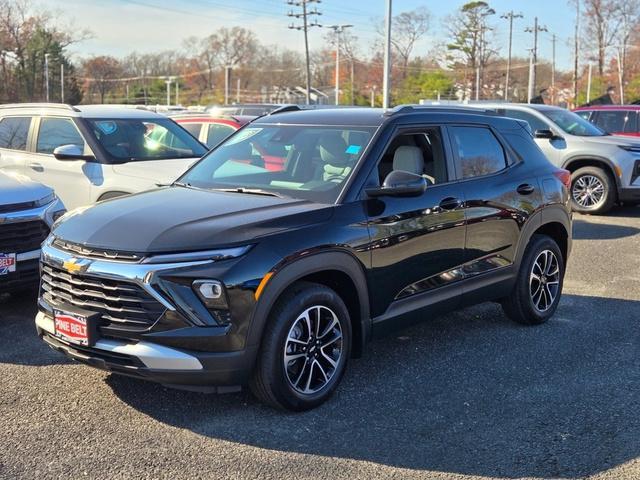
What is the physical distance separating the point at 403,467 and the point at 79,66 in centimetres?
9940

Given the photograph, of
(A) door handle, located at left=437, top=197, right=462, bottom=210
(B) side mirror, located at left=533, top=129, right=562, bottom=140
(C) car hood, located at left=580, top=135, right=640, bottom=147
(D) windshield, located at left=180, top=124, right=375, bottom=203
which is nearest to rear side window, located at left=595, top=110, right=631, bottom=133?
(C) car hood, located at left=580, top=135, right=640, bottom=147

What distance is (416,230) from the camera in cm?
461

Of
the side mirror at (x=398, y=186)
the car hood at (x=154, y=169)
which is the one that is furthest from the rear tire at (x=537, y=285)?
the car hood at (x=154, y=169)

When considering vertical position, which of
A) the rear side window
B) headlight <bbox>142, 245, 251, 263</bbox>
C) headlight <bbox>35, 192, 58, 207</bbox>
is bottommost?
headlight <bbox>142, 245, 251, 263</bbox>

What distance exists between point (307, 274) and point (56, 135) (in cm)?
542

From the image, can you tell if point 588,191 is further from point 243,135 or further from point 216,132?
point 243,135

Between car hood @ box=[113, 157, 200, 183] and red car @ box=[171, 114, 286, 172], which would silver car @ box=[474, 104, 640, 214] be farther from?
car hood @ box=[113, 157, 200, 183]

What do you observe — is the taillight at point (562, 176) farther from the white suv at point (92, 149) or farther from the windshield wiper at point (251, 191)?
the white suv at point (92, 149)

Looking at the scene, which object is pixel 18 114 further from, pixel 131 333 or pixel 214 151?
pixel 131 333

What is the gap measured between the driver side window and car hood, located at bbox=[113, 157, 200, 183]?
311cm

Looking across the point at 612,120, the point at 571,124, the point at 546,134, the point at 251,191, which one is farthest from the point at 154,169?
the point at 612,120

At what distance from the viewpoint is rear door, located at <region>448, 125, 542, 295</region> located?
16.9 feet

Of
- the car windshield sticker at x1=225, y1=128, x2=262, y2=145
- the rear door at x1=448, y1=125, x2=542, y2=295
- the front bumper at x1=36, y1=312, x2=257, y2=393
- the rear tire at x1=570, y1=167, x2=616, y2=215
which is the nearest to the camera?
the front bumper at x1=36, y1=312, x2=257, y2=393

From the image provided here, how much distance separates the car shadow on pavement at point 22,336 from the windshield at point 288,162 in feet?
5.19
